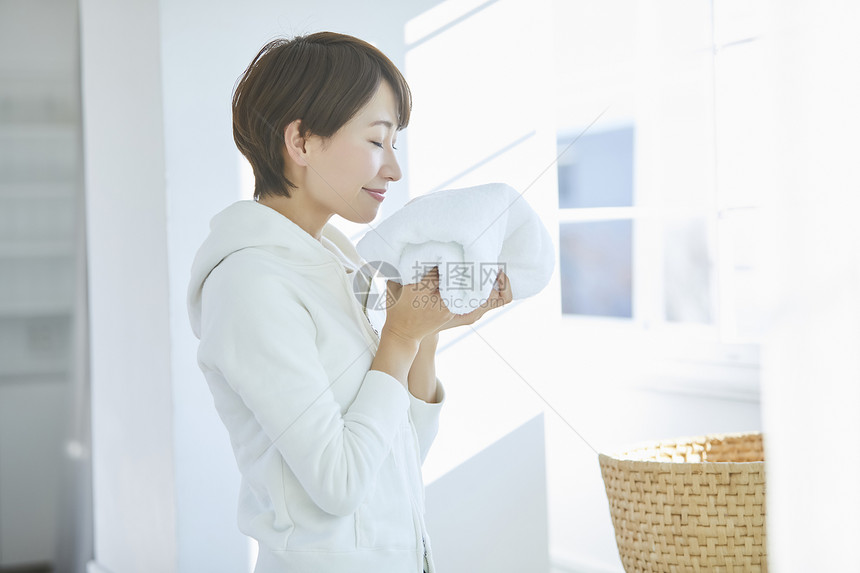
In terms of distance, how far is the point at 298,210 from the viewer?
2.53 ft

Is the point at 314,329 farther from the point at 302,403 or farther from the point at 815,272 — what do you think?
the point at 815,272

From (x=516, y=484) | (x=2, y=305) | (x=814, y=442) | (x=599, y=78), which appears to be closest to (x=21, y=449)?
(x=2, y=305)

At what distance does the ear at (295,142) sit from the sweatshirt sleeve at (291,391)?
0.45ft

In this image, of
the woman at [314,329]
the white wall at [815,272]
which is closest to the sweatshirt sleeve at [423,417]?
the woman at [314,329]

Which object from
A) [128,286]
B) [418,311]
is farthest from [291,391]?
[128,286]

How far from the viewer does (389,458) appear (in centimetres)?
72

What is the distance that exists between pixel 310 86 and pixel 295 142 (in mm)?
55

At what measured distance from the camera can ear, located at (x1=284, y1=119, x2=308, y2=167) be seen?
2.35 feet

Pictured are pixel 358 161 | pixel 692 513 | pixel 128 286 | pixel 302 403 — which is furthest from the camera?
pixel 128 286

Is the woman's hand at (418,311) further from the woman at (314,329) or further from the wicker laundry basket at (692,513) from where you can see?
the wicker laundry basket at (692,513)

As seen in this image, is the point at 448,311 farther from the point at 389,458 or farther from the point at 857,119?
the point at 857,119

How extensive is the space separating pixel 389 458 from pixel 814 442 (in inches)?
14.7

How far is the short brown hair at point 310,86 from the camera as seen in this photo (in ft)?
2.30

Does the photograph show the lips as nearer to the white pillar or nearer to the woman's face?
the woman's face
